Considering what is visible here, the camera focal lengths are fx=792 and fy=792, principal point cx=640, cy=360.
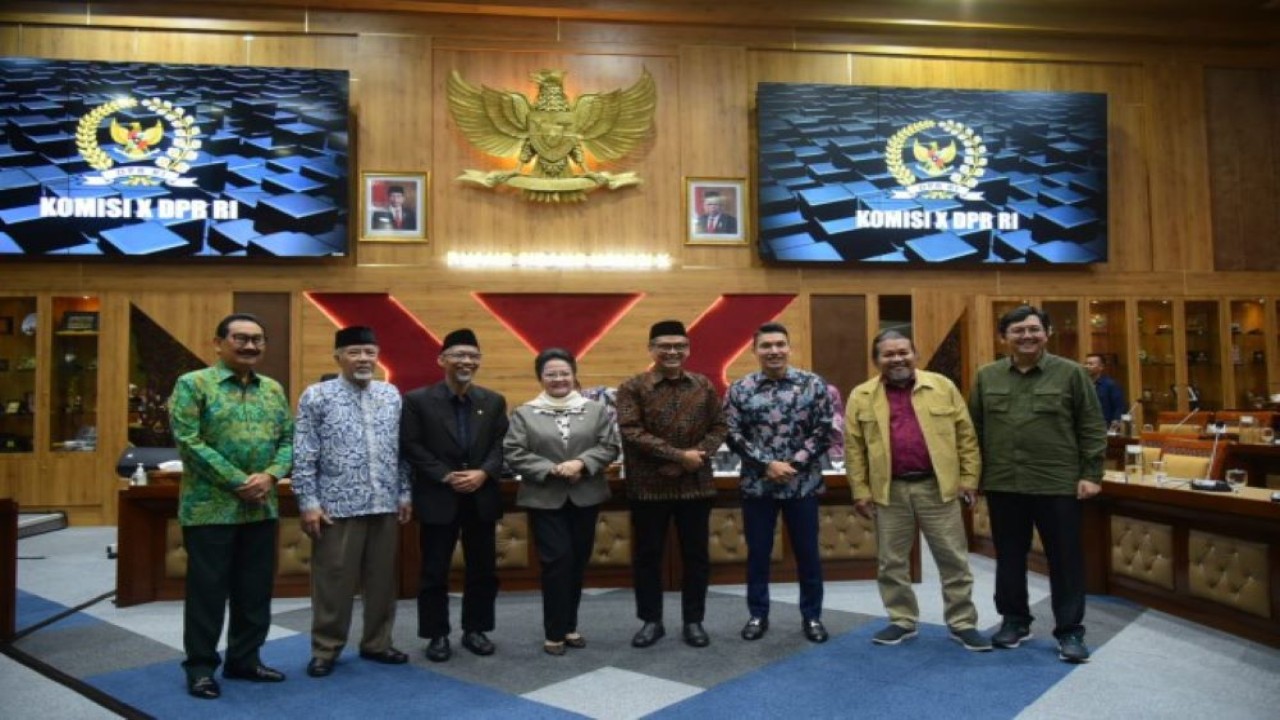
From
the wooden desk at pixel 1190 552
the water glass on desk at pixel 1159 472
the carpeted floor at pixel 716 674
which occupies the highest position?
the water glass on desk at pixel 1159 472

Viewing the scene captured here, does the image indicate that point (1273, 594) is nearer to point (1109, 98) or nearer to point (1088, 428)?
point (1088, 428)

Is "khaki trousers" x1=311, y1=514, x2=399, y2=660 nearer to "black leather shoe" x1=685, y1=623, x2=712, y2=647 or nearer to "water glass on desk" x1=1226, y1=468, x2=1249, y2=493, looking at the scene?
"black leather shoe" x1=685, y1=623, x2=712, y2=647

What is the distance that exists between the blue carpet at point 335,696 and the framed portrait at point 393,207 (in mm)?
5558

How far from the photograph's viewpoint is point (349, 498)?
11.3 feet

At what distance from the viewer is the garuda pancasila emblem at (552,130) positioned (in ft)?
27.9

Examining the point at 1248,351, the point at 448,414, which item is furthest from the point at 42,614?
the point at 1248,351

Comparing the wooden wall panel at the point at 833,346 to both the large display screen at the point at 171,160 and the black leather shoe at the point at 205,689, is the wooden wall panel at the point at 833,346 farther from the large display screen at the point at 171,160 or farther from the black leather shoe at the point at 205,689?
the black leather shoe at the point at 205,689

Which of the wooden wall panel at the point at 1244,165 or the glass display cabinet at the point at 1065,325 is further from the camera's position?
the wooden wall panel at the point at 1244,165

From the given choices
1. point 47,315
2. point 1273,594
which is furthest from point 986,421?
point 47,315

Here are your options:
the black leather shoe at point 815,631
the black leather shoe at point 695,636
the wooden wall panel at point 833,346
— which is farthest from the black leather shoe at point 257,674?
the wooden wall panel at point 833,346

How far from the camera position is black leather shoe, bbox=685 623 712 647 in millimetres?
3752

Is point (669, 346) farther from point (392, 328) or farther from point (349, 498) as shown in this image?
point (392, 328)

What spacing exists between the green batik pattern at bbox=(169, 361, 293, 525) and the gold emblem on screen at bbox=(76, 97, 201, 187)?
5814 millimetres

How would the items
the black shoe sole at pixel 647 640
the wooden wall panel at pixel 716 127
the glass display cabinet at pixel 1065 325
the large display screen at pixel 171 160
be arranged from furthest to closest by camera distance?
Answer: the glass display cabinet at pixel 1065 325 < the wooden wall panel at pixel 716 127 < the large display screen at pixel 171 160 < the black shoe sole at pixel 647 640
